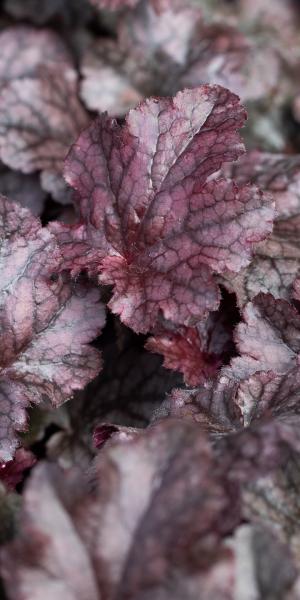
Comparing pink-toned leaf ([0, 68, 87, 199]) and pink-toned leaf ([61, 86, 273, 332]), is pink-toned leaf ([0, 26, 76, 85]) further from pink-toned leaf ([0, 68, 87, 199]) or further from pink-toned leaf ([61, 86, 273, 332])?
pink-toned leaf ([61, 86, 273, 332])

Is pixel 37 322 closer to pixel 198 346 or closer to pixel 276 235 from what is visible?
pixel 198 346

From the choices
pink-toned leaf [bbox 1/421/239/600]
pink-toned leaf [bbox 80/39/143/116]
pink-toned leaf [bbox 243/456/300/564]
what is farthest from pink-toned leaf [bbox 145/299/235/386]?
pink-toned leaf [bbox 80/39/143/116]

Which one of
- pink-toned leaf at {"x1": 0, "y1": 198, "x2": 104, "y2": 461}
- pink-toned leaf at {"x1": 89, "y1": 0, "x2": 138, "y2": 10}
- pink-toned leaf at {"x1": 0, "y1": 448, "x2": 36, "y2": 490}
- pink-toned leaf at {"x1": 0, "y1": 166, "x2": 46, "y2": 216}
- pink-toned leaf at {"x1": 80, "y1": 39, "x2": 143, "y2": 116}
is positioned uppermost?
pink-toned leaf at {"x1": 89, "y1": 0, "x2": 138, "y2": 10}

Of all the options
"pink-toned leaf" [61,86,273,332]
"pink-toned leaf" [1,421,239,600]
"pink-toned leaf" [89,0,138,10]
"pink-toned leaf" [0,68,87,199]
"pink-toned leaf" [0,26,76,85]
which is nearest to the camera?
"pink-toned leaf" [1,421,239,600]

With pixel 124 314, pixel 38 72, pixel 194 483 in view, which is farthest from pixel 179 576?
pixel 38 72

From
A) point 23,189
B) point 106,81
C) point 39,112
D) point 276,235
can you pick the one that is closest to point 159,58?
point 106,81

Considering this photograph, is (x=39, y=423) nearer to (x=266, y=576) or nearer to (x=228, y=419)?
(x=228, y=419)

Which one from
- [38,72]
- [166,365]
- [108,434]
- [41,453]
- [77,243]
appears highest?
[38,72]

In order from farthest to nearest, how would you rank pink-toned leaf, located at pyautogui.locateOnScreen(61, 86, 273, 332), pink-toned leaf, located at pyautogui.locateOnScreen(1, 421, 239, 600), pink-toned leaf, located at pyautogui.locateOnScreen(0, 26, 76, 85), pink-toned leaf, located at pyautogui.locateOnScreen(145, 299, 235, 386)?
pink-toned leaf, located at pyautogui.locateOnScreen(0, 26, 76, 85)
pink-toned leaf, located at pyautogui.locateOnScreen(145, 299, 235, 386)
pink-toned leaf, located at pyautogui.locateOnScreen(61, 86, 273, 332)
pink-toned leaf, located at pyautogui.locateOnScreen(1, 421, 239, 600)
